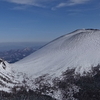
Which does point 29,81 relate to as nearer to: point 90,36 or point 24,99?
point 24,99

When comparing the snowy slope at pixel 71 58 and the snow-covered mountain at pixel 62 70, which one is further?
the snowy slope at pixel 71 58

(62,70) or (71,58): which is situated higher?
(71,58)

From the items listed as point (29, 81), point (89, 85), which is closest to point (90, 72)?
point (89, 85)

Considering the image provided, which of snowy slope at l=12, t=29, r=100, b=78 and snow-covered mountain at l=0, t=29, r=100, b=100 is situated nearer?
snow-covered mountain at l=0, t=29, r=100, b=100

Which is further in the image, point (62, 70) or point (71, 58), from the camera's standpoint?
point (71, 58)

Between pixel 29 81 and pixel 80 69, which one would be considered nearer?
pixel 29 81
